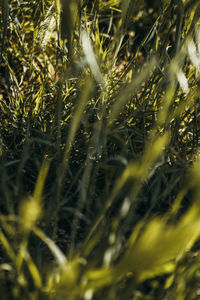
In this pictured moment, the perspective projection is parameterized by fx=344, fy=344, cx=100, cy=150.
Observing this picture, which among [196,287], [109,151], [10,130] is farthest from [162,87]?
[196,287]

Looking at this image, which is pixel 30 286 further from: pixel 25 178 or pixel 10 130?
pixel 10 130

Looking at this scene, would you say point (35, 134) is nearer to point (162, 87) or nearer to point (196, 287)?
point (162, 87)

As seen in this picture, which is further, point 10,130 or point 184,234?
point 10,130

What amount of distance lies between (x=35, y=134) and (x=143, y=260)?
2.55ft

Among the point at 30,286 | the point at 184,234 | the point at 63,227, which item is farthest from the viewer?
the point at 63,227

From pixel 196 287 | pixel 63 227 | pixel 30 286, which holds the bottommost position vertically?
pixel 196 287

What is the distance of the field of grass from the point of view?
529 mm

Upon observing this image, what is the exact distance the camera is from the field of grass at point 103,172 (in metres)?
0.53

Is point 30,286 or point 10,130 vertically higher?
point 10,130

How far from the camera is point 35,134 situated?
1.13m

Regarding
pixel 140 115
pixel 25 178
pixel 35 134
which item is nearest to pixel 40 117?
pixel 35 134

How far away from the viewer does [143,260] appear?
0.43 m

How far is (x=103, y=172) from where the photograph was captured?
1031 mm

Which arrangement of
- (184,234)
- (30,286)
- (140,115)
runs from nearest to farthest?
(184,234) < (30,286) < (140,115)
